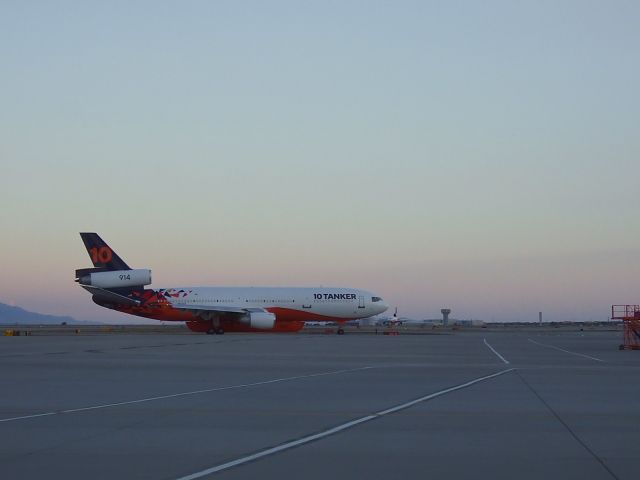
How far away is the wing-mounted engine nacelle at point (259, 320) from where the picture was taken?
225ft

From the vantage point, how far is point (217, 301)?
7088cm

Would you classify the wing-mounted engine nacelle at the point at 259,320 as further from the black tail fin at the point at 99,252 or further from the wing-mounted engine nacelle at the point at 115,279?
the black tail fin at the point at 99,252

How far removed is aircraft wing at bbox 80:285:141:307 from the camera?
221 ft

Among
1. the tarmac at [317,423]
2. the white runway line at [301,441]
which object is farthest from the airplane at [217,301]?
the white runway line at [301,441]

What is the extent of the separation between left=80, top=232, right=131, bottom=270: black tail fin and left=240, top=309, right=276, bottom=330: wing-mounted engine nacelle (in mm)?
11124

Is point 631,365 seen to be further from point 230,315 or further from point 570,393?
point 230,315

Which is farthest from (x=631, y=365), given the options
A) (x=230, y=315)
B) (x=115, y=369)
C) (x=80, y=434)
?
(x=230, y=315)

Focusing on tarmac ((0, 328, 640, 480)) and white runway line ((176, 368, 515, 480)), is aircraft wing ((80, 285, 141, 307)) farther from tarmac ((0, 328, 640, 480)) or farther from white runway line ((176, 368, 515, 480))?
white runway line ((176, 368, 515, 480))

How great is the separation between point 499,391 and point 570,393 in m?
1.52

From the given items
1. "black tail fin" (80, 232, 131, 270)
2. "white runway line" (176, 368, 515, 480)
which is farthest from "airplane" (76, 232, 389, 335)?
"white runway line" (176, 368, 515, 480)

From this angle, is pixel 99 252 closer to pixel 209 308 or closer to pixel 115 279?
pixel 115 279

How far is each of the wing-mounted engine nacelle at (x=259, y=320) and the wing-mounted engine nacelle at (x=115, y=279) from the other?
855 cm

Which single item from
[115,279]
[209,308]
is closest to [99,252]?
[115,279]

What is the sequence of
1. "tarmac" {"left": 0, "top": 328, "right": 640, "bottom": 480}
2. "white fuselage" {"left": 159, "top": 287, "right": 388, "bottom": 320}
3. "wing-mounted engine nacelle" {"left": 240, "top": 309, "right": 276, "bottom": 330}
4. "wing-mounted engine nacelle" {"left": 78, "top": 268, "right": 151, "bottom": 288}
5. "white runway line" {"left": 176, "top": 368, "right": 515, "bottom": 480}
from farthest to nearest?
"white fuselage" {"left": 159, "top": 287, "right": 388, "bottom": 320} < "wing-mounted engine nacelle" {"left": 240, "top": 309, "right": 276, "bottom": 330} < "wing-mounted engine nacelle" {"left": 78, "top": 268, "right": 151, "bottom": 288} < "tarmac" {"left": 0, "top": 328, "right": 640, "bottom": 480} < "white runway line" {"left": 176, "top": 368, "right": 515, "bottom": 480}
